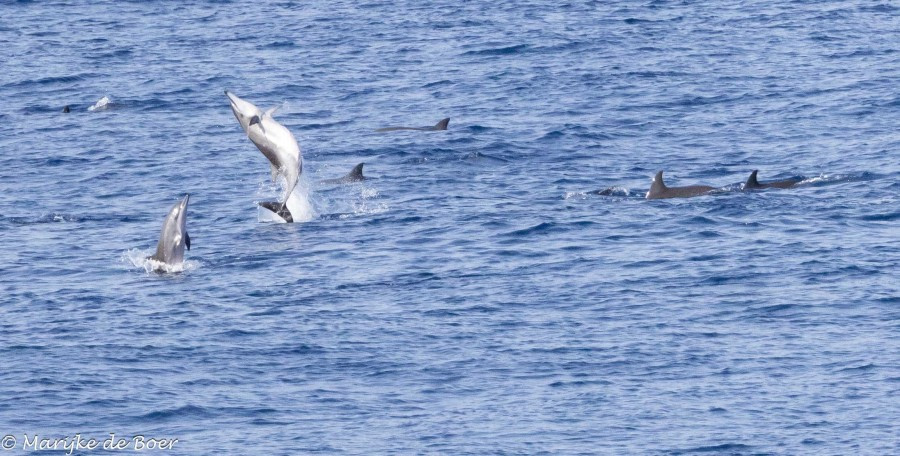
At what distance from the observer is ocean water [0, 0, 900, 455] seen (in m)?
24.1

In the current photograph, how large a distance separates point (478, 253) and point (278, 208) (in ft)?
15.9

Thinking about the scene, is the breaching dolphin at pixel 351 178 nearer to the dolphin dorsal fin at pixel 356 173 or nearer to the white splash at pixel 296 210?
the dolphin dorsal fin at pixel 356 173

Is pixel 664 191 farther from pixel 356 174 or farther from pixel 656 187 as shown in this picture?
pixel 356 174

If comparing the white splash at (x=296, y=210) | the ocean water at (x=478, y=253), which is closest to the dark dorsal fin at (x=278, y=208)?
the white splash at (x=296, y=210)

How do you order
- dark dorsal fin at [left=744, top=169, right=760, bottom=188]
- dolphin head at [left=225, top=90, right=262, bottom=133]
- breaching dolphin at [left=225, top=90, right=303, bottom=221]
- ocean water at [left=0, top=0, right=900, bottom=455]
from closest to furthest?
1. ocean water at [left=0, top=0, right=900, bottom=455]
2. dolphin head at [left=225, top=90, right=262, bottom=133]
3. breaching dolphin at [left=225, top=90, right=303, bottom=221]
4. dark dorsal fin at [left=744, top=169, right=760, bottom=188]

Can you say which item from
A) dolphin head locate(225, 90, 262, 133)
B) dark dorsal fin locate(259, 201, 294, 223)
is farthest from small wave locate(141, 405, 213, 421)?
dark dorsal fin locate(259, 201, 294, 223)

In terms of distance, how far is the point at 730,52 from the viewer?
54406mm

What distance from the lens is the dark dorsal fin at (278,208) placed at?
35.0 meters

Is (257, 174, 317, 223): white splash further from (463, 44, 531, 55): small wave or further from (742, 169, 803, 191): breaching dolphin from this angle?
(463, 44, 531, 55): small wave

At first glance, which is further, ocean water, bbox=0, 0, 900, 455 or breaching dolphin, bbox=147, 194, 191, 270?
breaching dolphin, bbox=147, 194, 191, 270

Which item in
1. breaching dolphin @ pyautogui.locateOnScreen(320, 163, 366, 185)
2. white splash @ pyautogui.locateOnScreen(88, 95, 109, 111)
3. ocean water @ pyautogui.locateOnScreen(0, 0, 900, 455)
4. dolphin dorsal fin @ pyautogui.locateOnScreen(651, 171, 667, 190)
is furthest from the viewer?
white splash @ pyautogui.locateOnScreen(88, 95, 109, 111)

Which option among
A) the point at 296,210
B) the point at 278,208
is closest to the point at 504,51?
the point at 296,210

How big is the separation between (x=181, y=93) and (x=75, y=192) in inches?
546

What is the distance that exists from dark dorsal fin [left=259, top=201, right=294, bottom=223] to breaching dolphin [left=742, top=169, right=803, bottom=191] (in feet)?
30.1
